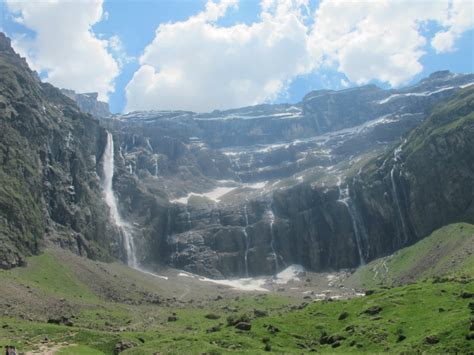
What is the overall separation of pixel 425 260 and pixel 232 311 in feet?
229

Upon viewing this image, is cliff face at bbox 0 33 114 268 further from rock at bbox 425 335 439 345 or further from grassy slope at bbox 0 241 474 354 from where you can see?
rock at bbox 425 335 439 345

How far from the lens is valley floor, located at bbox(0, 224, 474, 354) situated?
56.9 metres

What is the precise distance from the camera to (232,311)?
131 meters

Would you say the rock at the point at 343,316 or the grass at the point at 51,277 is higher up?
the grass at the point at 51,277

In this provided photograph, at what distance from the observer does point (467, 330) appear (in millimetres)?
47000

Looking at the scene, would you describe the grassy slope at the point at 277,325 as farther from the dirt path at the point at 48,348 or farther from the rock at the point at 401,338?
the dirt path at the point at 48,348

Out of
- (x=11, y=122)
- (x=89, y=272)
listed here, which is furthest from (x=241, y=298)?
(x=11, y=122)

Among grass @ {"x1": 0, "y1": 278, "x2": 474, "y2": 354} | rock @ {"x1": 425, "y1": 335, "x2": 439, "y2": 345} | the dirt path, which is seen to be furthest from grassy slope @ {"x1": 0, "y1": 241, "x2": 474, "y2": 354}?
the dirt path

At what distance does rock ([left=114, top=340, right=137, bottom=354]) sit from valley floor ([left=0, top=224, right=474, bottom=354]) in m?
0.15

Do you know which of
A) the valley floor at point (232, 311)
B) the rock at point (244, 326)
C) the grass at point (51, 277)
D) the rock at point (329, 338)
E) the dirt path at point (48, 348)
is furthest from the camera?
the grass at point (51, 277)

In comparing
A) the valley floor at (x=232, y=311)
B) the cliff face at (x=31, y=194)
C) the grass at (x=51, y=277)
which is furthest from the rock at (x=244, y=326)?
the cliff face at (x=31, y=194)

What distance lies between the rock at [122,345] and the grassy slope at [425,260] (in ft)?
322

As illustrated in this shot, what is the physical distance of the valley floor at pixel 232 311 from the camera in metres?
56.9

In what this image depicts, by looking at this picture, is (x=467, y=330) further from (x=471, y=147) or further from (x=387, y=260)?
(x=471, y=147)
